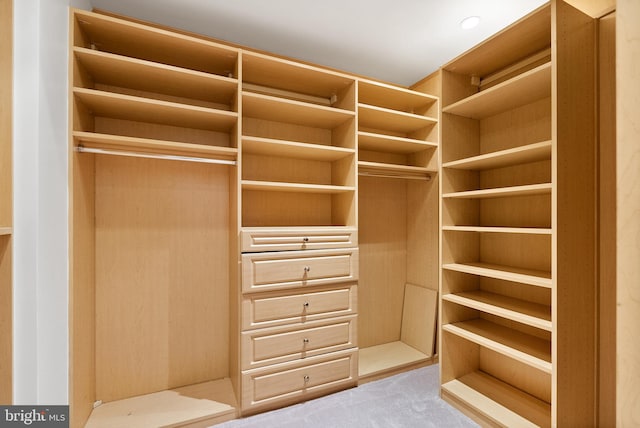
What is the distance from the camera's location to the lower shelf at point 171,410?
5.67 feet

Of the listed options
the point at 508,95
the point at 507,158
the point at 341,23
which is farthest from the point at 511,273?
the point at 341,23

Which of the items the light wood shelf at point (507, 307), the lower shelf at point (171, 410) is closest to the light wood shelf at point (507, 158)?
the light wood shelf at point (507, 307)

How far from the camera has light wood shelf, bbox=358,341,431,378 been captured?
229 centimetres

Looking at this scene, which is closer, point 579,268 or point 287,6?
point 579,268

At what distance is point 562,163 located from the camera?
1.43 m

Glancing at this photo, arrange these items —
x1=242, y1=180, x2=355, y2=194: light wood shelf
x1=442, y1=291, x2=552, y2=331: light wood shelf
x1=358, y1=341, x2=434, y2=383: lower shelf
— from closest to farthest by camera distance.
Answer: x1=442, y1=291, x2=552, y2=331: light wood shelf, x1=242, y1=180, x2=355, y2=194: light wood shelf, x1=358, y1=341, x2=434, y2=383: lower shelf

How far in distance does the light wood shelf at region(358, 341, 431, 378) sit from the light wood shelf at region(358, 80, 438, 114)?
2.17m

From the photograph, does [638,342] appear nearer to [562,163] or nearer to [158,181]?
[562,163]

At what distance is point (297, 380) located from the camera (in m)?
1.94

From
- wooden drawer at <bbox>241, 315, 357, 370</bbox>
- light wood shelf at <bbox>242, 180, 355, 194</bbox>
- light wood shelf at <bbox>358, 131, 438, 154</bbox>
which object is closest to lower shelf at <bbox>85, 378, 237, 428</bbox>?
wooden drawer at <bbox>241, 315, 357, 370</bbox>

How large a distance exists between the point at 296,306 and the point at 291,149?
3.61 feet

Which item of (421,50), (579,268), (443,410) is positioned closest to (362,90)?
(421,50)

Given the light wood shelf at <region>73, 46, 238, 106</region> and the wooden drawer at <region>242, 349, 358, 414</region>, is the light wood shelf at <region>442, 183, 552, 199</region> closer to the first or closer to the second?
the wooden drawer at <region>242, 349, 358, 414</region>

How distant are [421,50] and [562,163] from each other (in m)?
1.38
